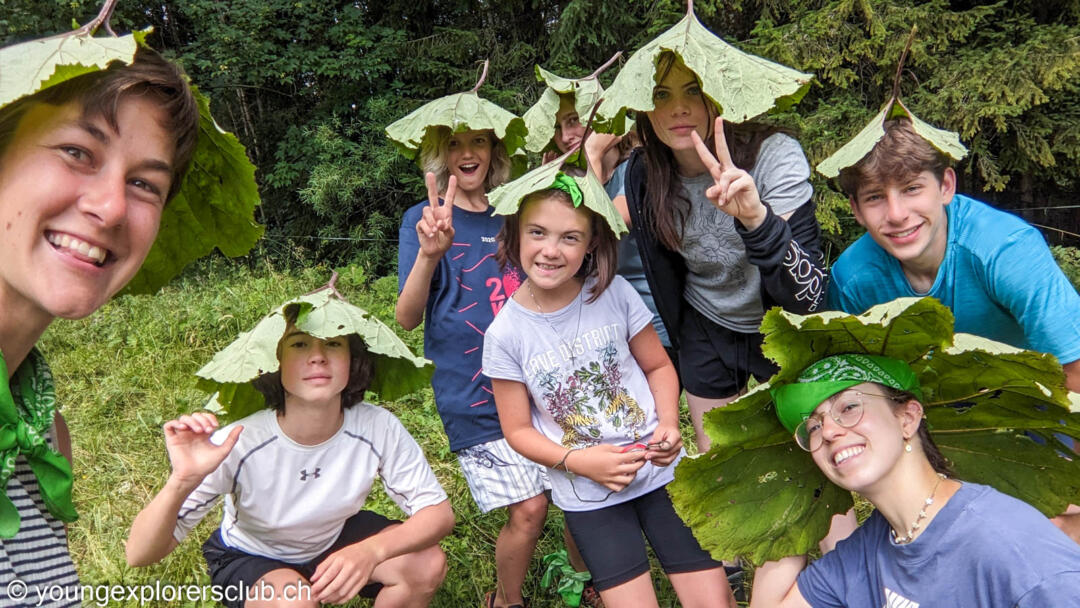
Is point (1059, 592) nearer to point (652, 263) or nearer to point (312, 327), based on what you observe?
point (652, 263)

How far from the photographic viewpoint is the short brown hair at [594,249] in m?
2.78

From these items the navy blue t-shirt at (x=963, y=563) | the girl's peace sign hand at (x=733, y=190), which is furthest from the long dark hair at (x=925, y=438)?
the girl's peace sign hand at (x=733, y=190)

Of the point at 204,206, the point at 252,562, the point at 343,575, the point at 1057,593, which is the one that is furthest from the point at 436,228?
the point at 1057,593

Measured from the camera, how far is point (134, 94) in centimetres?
165

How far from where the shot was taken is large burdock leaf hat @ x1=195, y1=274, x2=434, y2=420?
7.73ft

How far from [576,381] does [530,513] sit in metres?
0.72

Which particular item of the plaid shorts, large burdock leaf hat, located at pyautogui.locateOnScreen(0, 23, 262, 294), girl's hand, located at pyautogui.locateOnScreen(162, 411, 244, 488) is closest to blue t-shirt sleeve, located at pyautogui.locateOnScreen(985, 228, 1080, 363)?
the plaid shorts

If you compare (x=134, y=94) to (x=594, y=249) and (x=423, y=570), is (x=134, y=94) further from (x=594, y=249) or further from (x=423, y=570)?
(x=423, y=570)

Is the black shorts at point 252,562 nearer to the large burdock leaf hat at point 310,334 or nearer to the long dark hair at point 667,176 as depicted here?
the large burdock leaf hat at point 310,334

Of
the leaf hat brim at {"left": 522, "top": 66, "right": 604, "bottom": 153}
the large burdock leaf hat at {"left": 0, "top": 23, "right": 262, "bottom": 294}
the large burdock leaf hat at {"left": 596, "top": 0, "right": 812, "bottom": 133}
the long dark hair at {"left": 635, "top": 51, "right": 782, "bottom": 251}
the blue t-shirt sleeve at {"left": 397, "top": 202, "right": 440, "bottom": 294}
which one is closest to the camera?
the large burdock leaf hat at {"left": 0, "top": 23, "right": 262, "bottom": 294}

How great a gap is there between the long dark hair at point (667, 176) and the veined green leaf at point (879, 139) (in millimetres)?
268

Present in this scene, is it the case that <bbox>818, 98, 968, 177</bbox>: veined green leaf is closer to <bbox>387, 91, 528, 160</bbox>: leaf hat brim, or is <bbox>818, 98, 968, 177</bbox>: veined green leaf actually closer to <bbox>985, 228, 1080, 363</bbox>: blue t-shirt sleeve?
<bbox>985, 228, 1080, 363</bbox>: blue t-shirt sleeve

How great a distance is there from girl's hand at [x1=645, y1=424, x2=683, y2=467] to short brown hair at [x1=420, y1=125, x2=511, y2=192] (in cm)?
134

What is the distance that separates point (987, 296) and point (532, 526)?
186 centimetres
